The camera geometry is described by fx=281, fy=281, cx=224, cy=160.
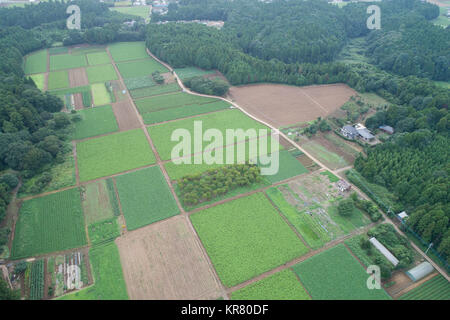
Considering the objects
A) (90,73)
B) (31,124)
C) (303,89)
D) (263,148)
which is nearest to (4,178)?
(31,124)

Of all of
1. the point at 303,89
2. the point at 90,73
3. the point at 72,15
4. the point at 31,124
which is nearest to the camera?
the point at 31,124

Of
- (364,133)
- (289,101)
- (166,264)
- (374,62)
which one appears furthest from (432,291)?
(374,62)

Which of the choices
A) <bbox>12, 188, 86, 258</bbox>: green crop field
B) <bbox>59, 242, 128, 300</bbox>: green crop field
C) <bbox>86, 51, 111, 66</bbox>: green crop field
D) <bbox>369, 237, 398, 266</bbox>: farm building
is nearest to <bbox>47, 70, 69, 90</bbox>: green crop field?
<bbox>86, 51, 111, 66</bbox>: green crop field

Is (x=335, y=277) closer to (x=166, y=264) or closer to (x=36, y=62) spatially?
(x=166, y=264)

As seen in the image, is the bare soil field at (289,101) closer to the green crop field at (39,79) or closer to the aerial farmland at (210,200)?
the aerial farmland at (210,200)

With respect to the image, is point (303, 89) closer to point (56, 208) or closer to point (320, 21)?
point (320, 21)

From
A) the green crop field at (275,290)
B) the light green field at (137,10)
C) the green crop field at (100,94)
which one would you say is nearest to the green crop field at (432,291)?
the green crop field at (275,290)
